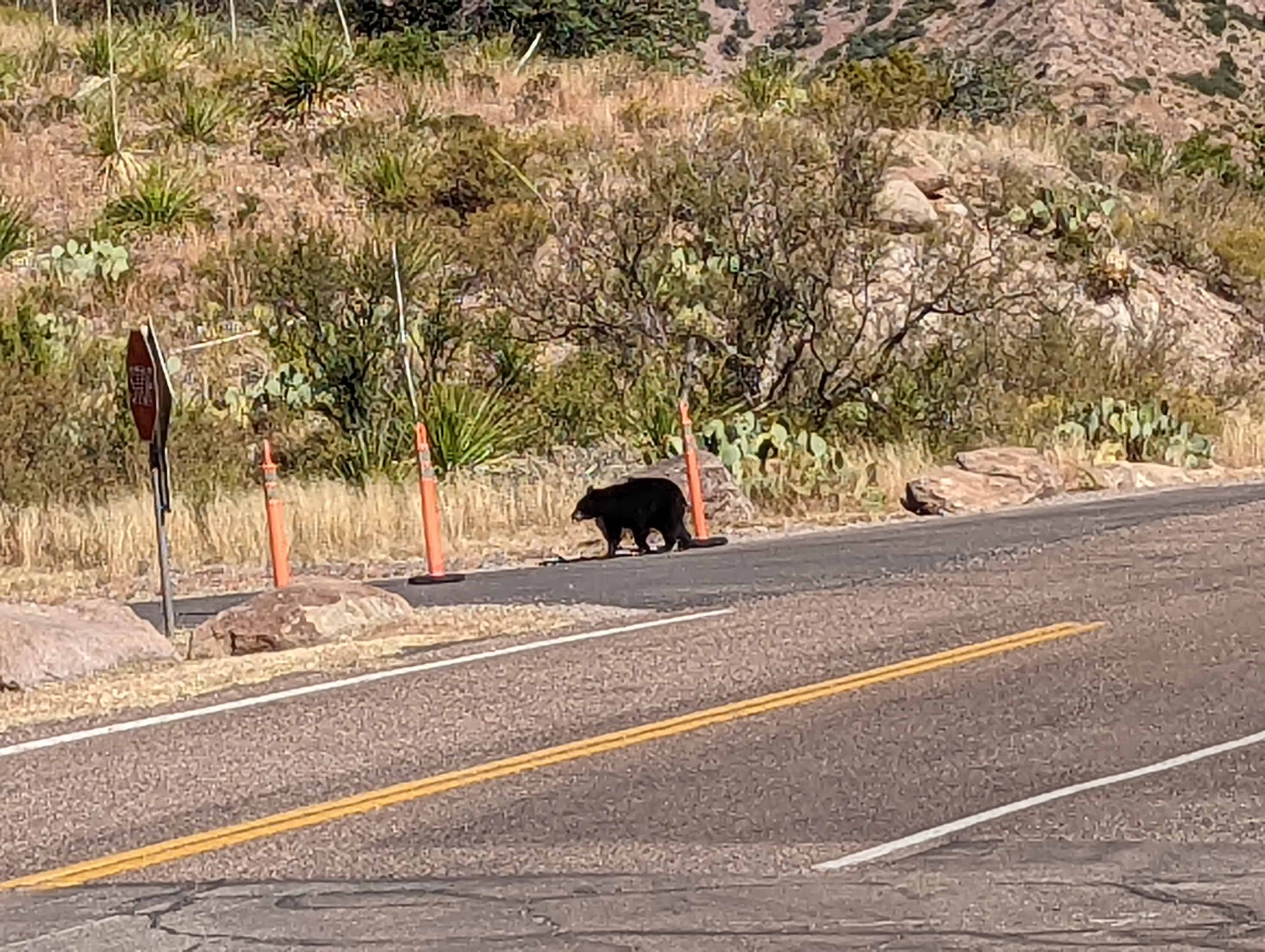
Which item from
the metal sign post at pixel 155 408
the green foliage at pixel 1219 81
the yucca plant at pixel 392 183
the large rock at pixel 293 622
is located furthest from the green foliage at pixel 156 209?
the green foliage at pixel 1219 81

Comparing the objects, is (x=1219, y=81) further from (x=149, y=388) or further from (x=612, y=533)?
(x=149, y=388)

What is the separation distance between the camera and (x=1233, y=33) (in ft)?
279

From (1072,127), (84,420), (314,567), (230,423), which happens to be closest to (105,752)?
(314,567)

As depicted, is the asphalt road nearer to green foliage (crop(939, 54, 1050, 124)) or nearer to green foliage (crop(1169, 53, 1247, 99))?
green foliage (crop(939, 54, 1050, 124))

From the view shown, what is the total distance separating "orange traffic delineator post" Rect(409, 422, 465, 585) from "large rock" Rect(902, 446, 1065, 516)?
5.76 meters

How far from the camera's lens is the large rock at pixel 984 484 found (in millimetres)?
22188

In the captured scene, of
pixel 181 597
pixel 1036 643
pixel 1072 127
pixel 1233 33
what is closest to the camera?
pixel 1036 643

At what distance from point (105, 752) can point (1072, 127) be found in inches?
1519

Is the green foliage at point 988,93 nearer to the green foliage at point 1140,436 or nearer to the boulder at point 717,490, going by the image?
the green foliage at point 1140,436

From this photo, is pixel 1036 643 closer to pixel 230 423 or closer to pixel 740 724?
pixel 740 724

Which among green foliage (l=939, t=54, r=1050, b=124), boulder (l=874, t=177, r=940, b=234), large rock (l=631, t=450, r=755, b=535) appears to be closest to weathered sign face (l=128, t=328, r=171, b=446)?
large rock (l=631, t=450, r=755, b=535)

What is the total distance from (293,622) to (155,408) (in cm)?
192

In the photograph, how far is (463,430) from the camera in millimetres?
25234

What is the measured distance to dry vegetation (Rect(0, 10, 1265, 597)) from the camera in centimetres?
2366
